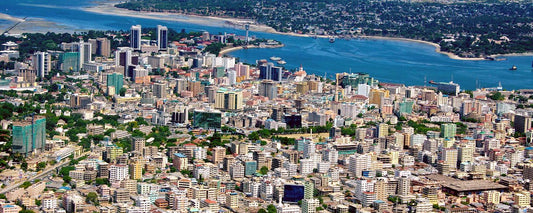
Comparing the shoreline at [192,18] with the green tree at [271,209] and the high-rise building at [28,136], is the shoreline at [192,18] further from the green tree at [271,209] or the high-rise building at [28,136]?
the green tree at [271,209]

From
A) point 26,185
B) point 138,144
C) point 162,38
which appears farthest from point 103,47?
point 26,185

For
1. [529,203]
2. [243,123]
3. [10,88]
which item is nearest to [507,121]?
[243,123]

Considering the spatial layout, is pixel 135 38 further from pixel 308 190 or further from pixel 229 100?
pixel 308 190

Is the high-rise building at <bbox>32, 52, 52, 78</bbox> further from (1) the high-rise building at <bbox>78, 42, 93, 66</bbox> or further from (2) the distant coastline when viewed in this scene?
(2) the distant coastline

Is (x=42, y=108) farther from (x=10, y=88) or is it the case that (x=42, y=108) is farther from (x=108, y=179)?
(x=108, y=179)

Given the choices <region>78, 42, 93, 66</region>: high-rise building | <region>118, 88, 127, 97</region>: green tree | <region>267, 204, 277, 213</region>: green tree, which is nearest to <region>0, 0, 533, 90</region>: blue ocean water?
<region>78, 42, 93, 66</region>: high-rise building
